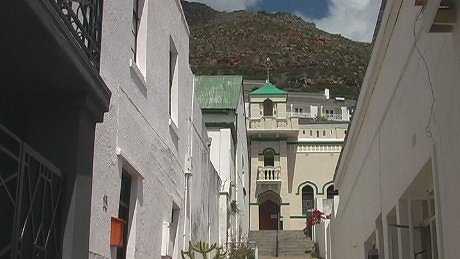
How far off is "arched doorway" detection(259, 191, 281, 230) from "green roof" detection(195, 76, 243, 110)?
1758 cm

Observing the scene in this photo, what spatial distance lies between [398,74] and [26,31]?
5162 millimetres

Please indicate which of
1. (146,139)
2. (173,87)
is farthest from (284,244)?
(146,139)

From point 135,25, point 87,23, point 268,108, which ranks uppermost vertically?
point 268,108

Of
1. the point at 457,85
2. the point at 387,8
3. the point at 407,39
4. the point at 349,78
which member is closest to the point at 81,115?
the point at 457,85

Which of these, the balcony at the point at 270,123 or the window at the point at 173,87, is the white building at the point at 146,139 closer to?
the window at the point at 173,87

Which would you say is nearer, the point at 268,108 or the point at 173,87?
the point at 173,87

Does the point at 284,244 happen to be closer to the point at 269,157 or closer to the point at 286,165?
the point at 286,165

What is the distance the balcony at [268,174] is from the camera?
44438 mm

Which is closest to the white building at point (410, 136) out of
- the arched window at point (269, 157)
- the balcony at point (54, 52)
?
A: the balcony at point (54, 52)

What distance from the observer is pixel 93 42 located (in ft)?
23.1

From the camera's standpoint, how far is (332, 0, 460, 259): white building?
21.2 ft

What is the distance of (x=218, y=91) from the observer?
27.0 m

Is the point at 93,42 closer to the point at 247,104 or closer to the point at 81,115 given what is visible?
the point at 81,115

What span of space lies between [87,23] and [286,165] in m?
38.4
